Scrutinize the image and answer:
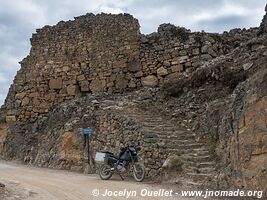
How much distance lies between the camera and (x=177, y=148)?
449 inches

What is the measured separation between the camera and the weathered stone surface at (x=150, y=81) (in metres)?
17.2

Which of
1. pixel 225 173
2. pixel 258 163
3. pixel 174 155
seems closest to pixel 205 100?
pixel 174 155

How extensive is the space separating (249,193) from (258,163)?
0.58 meters

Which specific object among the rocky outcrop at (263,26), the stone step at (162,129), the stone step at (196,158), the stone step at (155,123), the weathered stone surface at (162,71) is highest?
the rocky outcrop at (263,26)

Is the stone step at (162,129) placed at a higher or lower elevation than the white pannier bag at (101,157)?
→ higher

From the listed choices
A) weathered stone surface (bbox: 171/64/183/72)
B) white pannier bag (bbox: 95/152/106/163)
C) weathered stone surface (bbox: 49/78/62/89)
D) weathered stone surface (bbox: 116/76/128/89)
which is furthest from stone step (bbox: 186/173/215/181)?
weathered stone surface (bbox: 49/78/62/89)

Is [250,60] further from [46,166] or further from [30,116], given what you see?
[30,116]

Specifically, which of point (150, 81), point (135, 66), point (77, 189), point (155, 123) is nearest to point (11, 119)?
point (135, 66)

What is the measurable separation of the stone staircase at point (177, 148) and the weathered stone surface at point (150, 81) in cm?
354

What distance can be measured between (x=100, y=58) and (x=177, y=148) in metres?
8.40

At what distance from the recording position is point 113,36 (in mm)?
18703

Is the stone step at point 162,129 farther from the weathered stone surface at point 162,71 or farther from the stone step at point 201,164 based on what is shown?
the weathered stone surface at point 162,71

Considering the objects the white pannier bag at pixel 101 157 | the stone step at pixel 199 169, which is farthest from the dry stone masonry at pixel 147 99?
the white pannier bag at pixel 101 157

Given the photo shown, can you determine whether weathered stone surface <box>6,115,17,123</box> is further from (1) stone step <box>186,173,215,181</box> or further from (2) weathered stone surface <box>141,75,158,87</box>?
(1) stone step <box>186,173,215,181</box>
